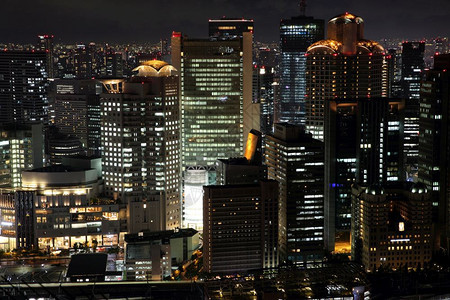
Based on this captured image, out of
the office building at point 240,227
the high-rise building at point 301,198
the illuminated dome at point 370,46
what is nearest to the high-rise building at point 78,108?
the illuminated dome at point 370,46

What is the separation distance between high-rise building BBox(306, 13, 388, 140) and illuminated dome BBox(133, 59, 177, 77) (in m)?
9.31

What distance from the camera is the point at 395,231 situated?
129 ft

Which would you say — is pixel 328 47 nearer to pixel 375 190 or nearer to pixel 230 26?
pixel 230 26

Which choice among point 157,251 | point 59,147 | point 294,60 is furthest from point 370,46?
point 59,147

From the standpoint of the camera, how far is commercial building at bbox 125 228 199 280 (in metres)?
38.2

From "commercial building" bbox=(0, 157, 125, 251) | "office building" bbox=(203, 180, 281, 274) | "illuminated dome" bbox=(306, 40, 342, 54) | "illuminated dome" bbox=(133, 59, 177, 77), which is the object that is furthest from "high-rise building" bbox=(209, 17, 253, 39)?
"office building" bbox=(203, 180, 281, 274)

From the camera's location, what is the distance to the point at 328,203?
4409 centimetres

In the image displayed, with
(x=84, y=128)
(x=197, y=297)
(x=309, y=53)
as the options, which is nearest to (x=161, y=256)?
(x=197, y=297)

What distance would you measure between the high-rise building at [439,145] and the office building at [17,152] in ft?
71.5

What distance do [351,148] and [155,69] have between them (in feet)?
36.6

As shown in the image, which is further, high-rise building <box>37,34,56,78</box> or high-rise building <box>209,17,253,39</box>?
high-rise building <box>37,34,56,78</box>

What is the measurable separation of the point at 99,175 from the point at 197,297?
1739cm

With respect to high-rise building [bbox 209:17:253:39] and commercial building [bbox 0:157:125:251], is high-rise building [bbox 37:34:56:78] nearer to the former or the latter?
high-rise building [bbox 209:17:253:39]

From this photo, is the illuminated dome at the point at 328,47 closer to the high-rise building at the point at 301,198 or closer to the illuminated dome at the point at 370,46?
the illuminated dome at the point at 370,46
